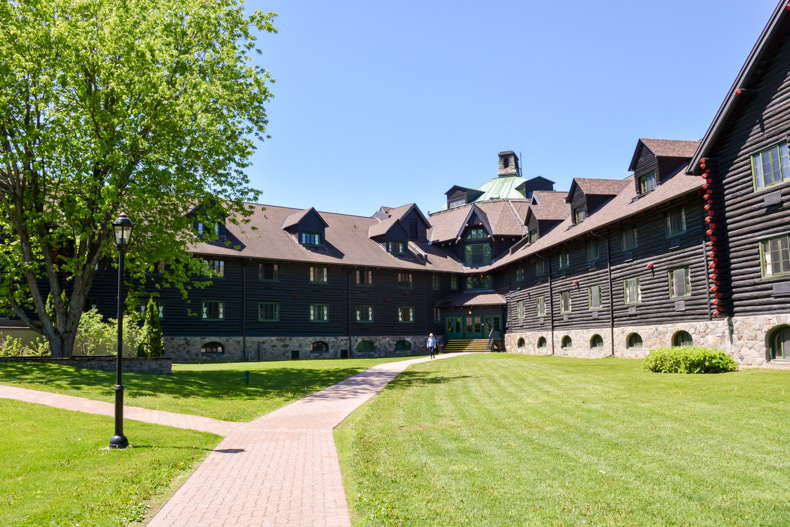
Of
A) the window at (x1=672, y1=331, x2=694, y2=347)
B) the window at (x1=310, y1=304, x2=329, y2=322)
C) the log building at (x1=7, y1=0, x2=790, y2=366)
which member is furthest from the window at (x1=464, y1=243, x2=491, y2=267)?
the window at (x1=672, y1=331, x2=694, y2=347)

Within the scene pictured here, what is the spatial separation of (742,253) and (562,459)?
16088 millimetres

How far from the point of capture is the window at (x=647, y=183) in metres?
28.7

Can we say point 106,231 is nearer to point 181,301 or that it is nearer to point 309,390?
point 309,390

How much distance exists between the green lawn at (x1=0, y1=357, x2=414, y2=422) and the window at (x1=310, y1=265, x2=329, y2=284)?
17.6 metres

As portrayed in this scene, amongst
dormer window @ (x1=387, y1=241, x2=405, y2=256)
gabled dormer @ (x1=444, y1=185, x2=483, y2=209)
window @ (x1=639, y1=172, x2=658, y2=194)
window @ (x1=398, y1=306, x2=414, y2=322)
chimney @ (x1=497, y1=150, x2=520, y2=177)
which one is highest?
chimney @ (x1=497, y1=150, x2=520, y2=177)

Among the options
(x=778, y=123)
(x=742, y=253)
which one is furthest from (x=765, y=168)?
(x=742, y=253)

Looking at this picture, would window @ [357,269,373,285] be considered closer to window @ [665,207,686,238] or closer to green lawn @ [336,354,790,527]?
window @ [665,207,686,238]

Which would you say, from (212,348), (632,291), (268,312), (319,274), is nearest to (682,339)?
(632,291)

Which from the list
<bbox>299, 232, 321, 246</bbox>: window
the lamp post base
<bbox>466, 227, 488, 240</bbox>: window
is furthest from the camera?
<bbox>466, 227, 488, 240</bbox>: window

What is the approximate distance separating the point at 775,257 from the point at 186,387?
19.5 metres

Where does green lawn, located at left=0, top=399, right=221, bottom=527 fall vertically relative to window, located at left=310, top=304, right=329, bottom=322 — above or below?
below

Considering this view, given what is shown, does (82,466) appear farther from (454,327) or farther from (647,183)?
(454,327)

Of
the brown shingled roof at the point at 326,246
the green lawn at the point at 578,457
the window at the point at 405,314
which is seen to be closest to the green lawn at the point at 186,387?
the green lawn at the point at 578,457

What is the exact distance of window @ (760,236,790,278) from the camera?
19172 mm
